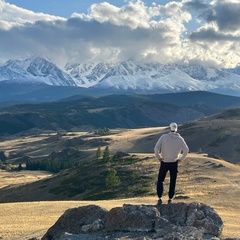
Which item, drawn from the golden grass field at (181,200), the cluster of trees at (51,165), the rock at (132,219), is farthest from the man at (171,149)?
the cluster of trees at (51,165)

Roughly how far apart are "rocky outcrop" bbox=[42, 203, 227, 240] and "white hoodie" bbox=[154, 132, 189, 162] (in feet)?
8.87

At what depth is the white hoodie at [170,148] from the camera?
883 inches

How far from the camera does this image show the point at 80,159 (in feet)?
633

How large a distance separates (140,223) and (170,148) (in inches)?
195

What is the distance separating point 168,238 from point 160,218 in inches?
99.0

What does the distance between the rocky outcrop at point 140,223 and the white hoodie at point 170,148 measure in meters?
2.70

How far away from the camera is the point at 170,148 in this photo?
2244 centimetres

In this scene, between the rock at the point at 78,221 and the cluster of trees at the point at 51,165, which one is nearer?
the rock at the point at 78,221

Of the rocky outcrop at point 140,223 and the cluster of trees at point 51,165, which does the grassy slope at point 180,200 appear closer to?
the rocky outcrop at point 140,223

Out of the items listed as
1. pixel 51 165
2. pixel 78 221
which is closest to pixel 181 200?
pixel 78 221

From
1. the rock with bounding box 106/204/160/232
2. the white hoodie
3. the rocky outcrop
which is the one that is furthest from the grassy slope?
the rock with bounding box 106/204/160/232

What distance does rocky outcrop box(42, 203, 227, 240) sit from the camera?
18297 millimetres

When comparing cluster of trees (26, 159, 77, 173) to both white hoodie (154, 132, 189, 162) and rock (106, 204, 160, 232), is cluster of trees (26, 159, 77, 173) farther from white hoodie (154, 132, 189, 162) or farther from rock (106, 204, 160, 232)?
rock (106, 204, 160, 232)

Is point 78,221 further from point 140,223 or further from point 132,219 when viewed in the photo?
point 140,223
